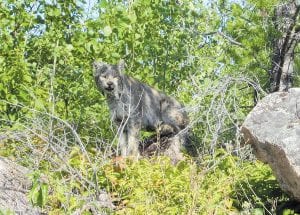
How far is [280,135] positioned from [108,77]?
186 inches

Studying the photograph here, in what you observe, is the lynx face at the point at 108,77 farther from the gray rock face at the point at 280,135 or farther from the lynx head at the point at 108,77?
the gray rock face at the point at 280,135

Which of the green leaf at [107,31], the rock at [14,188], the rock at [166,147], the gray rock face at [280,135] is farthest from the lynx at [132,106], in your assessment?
the gray rock face at [280,135]

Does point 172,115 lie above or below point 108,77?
below

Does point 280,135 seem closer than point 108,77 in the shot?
Yes

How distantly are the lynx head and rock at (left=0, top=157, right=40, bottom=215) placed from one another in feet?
10.3

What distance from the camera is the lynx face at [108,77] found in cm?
1177

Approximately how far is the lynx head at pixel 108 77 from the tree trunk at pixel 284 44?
2.41 m

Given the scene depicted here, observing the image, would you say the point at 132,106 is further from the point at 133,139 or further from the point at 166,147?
the point at 166,147

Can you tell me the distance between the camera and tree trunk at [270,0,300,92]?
10375mm

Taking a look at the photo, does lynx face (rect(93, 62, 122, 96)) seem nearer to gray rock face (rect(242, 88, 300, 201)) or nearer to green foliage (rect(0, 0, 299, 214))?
→ green foliage (rect(0, 0, 299, 214))

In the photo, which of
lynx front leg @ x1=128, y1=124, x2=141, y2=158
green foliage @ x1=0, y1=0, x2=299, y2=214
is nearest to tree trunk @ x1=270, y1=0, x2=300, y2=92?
green foliage @ x1=0, y1=0, x2=299, y2=214

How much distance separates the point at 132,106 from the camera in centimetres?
1211

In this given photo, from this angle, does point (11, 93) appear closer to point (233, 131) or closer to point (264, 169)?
point (233, 131)

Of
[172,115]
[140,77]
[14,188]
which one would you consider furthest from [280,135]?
[140,77]
